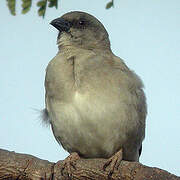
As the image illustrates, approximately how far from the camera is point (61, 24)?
21.8 ft

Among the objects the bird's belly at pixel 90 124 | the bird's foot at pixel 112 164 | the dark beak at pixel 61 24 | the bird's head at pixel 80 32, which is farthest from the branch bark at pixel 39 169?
the dark beak at pixel 61 24

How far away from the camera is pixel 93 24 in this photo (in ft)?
22.9

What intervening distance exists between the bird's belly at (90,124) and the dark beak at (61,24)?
1.45 meters

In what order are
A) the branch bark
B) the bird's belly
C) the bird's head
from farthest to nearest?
1. the bird's head
2. the bird's belly
3. the branch bark

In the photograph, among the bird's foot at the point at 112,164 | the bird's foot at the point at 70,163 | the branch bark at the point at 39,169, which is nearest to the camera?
the branch bark at the point at 39,169

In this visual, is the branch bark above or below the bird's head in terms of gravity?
below

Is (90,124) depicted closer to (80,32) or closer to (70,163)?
(70,163)

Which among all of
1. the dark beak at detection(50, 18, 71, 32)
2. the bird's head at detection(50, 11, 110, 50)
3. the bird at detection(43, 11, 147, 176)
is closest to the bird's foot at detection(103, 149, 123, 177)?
the bird at detection(43, 11, 147, 176)

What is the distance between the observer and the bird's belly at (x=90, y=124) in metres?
5.58

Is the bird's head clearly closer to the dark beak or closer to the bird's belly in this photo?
the dark beak

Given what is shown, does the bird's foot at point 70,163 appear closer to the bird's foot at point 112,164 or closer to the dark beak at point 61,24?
the bird's foot at point 112,164

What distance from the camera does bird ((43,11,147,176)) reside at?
5.62 meters

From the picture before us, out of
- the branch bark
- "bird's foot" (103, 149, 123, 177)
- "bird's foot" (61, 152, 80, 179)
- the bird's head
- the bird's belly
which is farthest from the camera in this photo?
the bird's head

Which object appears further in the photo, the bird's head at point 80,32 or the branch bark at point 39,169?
the bird's head at point 80,32
